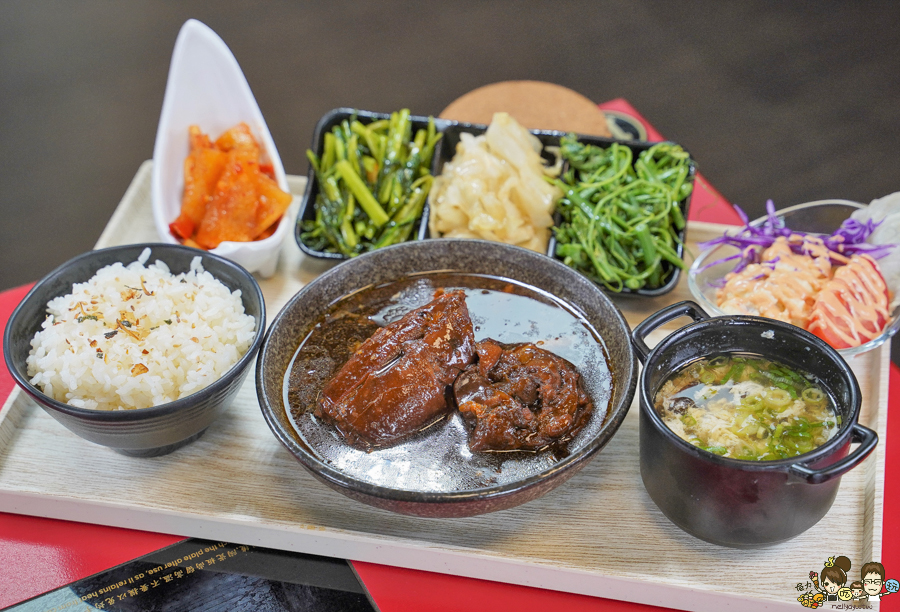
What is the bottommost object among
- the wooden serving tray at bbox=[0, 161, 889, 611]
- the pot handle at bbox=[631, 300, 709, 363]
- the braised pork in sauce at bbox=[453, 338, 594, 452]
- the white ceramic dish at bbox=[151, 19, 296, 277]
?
the wooden serving tray at bbox=[0, 161, 889, 611]

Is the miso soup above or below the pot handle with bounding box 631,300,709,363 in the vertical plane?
below

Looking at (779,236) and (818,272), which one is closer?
(818,272)

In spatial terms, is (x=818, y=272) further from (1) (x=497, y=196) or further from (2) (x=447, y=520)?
(2) (x=447, y=520)

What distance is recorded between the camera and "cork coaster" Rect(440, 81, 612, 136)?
385 cm

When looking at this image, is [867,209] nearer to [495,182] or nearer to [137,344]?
[495,182]

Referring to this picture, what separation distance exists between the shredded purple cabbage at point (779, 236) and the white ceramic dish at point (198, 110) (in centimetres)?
171

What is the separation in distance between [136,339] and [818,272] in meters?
2.27

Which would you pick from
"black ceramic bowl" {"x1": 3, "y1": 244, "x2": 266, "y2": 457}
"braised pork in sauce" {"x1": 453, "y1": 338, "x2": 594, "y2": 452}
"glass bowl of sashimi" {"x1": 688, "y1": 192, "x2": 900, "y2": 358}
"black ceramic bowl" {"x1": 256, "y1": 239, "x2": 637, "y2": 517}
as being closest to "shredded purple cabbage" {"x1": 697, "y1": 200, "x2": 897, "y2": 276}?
"glass bowl of sashimi" {"x1": 688, "y1": 192, "x2": 900, "y2": 358}

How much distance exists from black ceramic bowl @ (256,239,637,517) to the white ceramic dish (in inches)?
24.5

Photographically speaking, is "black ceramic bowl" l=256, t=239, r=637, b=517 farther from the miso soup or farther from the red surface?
the red surface

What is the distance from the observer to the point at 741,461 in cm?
178

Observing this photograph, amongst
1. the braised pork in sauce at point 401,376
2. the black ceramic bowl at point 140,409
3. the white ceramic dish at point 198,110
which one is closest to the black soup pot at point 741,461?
the braised pork in sauce at point 401,376

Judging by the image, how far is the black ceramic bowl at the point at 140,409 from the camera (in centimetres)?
208

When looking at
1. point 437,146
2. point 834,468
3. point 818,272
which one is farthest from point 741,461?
point 437,146
